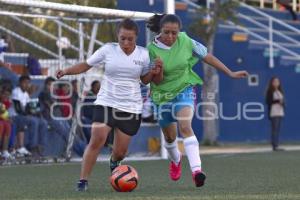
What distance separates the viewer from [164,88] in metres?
10.9

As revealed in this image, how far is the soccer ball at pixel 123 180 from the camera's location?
10.2m

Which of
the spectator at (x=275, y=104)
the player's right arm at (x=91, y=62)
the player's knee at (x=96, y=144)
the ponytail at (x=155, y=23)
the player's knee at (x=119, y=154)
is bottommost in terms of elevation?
the spectator at (x=275, y=104)

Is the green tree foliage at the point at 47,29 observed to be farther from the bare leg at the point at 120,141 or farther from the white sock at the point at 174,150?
the bare leg at the point at 120,141

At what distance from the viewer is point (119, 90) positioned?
1044 centimetres

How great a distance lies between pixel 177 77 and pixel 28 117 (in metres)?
7.85

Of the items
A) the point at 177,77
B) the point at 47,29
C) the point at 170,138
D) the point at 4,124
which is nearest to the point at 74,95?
the point at 4,124

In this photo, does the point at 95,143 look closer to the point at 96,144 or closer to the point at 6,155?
the point at 96,144

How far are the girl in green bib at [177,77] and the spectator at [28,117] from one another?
739 centimetres

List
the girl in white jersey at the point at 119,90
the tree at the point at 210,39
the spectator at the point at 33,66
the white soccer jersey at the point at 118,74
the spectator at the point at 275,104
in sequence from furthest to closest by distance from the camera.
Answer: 1. the tree at the point at 210,39
2. the spectator at the point at 275,104
3. the spectator at the point at 33,66
4. the white soccer jersey at the point at 118,74
5. the girl in white jersey at the point at 119,90

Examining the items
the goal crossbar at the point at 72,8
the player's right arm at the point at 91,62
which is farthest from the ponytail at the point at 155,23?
the goal crossbar at the point at 72,8

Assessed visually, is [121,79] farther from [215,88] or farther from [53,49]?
[215,88]

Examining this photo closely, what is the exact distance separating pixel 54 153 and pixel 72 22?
279cm

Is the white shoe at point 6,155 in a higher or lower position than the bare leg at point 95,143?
lower

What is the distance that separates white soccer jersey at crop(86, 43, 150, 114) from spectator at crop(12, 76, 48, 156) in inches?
309
